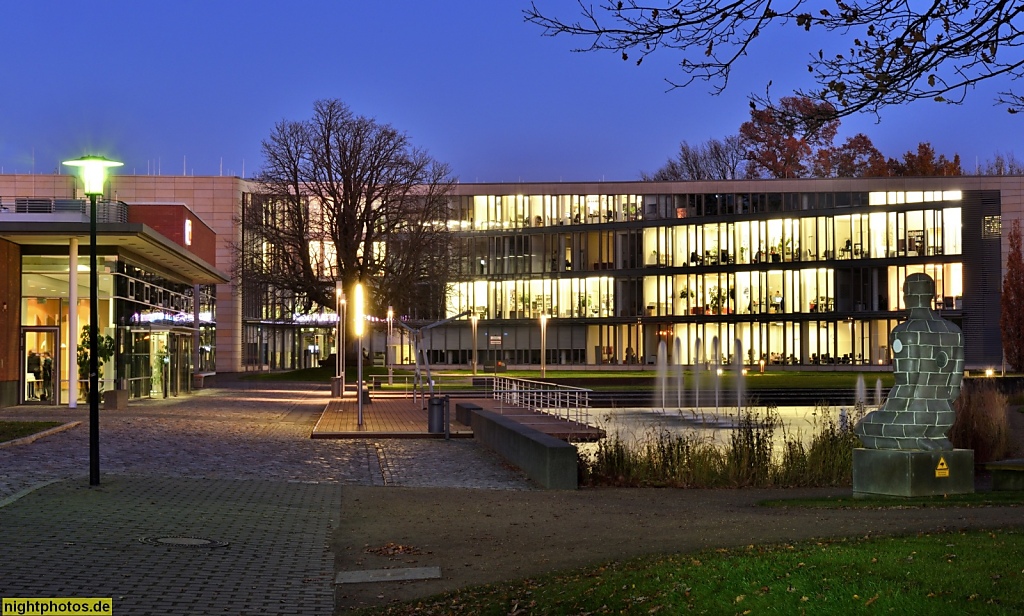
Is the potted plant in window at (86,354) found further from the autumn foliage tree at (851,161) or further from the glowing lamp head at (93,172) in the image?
the autumn foliage tree at (851,161)

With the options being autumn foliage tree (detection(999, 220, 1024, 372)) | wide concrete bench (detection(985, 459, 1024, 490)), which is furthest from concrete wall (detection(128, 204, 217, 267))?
autumn foliage tree (detection(999, 220, 1024, 372))

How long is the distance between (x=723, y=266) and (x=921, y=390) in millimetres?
70495

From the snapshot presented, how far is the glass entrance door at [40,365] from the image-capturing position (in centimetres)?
3491

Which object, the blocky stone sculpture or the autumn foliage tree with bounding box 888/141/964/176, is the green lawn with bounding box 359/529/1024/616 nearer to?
the blocky stone sculpture

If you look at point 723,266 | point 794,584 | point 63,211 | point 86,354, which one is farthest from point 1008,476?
point 723,266

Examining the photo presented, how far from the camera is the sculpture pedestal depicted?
50.5ft

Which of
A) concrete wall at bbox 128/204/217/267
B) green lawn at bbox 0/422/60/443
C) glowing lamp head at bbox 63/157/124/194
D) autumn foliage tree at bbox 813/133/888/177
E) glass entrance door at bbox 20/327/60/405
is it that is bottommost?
green lawn at bbox 0/422/60/443

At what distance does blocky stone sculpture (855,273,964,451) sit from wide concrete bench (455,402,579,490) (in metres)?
3.97

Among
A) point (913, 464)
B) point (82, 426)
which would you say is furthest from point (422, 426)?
point (913, 464)

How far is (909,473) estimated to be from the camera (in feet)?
50.4

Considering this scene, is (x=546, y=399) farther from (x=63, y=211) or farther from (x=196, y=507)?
(x=196, y=507)

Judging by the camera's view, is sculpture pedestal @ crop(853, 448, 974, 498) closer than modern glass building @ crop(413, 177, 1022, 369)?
Yes

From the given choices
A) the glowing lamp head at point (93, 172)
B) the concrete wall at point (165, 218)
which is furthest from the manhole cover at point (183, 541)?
the concrete wall at point (165, 218)

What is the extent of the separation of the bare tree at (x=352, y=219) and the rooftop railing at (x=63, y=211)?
21.7 meters
